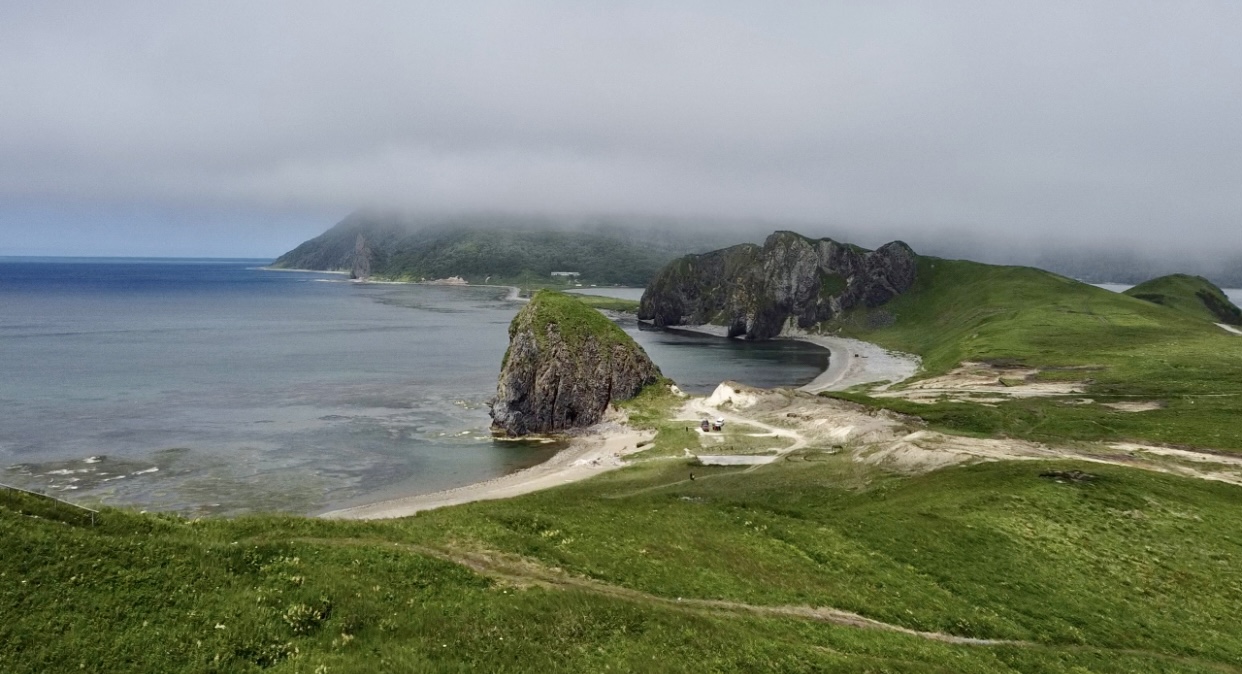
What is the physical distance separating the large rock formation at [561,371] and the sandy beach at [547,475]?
638 centimetres

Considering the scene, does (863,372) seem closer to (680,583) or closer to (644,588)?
(680,583)

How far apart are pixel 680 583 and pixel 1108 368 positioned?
128 metres

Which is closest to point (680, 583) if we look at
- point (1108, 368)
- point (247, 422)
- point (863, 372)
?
point (247, 422)

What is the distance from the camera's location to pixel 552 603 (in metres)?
24.2

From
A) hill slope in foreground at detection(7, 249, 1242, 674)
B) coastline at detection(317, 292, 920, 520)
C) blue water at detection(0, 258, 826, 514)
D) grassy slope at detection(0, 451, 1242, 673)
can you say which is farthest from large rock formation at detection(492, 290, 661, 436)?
grassy slope at detection(0, 451, 1242, 673)

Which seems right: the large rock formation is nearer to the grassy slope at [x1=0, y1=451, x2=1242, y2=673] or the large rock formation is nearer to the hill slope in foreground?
the hill slope in foreground

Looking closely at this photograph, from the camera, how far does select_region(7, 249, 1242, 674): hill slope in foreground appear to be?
19.7 m

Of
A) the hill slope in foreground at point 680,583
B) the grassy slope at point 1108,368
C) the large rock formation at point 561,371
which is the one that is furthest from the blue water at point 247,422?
the grassy slope at point 1108,368

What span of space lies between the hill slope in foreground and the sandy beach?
2548 centimetres

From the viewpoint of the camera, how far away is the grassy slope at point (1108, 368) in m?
79.1

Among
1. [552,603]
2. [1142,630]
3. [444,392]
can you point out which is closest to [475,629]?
[552,603]

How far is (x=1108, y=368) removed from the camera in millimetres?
118750

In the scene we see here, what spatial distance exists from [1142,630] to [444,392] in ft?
384

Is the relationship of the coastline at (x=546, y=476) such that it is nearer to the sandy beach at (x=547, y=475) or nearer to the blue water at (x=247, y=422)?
the sandy beach at (x=547, y=475)
